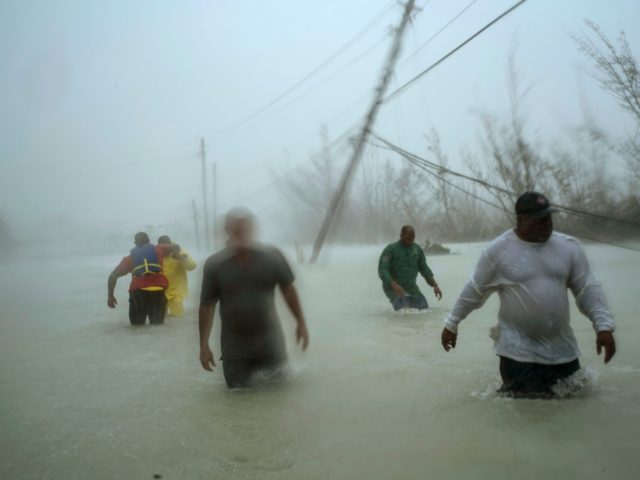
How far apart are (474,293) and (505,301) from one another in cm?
22

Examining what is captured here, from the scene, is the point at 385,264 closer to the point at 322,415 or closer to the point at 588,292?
the point at 322,415

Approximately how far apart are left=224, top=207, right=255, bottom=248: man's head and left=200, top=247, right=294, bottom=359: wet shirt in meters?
0.10

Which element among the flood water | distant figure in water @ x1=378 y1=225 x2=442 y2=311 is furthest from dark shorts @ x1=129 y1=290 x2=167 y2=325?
distant figure in water @ x1=378 y1=225 x2=442 y2=311

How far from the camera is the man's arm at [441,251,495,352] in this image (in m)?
3.90

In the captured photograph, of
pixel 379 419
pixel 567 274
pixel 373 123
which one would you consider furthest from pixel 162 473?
pixel 373 123

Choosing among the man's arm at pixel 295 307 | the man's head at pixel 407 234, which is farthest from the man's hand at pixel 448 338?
the man's head at pixel 407 234

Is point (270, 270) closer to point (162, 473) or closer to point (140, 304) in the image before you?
point (162, 473)

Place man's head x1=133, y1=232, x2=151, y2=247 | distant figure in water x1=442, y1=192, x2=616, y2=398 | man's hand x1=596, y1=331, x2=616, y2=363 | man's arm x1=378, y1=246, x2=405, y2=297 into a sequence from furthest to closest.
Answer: man's head x1=133, y1=232, x2=151, y2=247, man's arm x1=378, y1=246, x2=405, y2=297, distant figure in water x1=442, y1=192, x2=616, y2=398, man's hand x1=596, y1=331, x2=616, y2=363

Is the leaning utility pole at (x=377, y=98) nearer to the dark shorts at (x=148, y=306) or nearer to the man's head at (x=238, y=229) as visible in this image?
the dark shorts at (x=148, y=306)

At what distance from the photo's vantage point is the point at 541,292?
371 cm

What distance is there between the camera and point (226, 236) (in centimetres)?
480

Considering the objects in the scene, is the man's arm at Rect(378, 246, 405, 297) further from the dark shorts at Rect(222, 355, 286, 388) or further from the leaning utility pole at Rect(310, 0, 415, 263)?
the leaning utility pole at Rect(310, 0, 415, 263)

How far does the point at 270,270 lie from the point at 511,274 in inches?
77.0

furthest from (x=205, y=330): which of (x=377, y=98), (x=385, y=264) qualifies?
(x=377, y=98)
